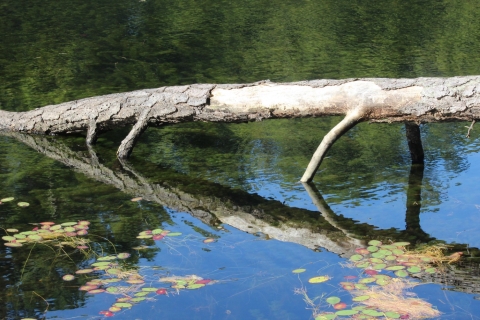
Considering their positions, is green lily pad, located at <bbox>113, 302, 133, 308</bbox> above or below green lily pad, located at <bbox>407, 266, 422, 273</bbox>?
below

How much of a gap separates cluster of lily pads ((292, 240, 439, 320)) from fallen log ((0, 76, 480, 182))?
1.16 m

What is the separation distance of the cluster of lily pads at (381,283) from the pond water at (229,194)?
0.17 feet

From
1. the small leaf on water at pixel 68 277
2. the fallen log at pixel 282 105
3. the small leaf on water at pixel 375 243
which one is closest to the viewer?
the small leaf on water at pixel 68 277

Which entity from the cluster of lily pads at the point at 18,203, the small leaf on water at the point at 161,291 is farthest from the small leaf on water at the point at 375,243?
the cluster of lily pads at the point at 18,203

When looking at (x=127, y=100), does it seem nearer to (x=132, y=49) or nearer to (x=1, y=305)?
(x=1, y=305)

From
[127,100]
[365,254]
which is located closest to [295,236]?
[365,254]

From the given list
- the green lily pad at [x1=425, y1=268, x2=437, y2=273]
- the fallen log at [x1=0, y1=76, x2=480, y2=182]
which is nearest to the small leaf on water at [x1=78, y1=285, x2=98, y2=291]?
the green lily pad at [x1=425, y1=268, x2=437, y2=273]

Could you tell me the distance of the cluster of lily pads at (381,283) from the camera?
11.6 ft

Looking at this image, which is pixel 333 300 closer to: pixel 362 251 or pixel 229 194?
pixel 362 251

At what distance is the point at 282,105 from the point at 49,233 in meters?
2.02

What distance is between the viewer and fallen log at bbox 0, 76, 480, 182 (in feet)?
16.6

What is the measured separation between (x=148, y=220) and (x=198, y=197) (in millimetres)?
577

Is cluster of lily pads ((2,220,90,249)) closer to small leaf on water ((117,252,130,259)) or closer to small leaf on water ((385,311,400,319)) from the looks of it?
small leaf on water ((117,252,130,259))

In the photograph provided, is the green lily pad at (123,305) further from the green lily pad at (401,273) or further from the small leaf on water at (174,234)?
the green lily pad at (401,273)
